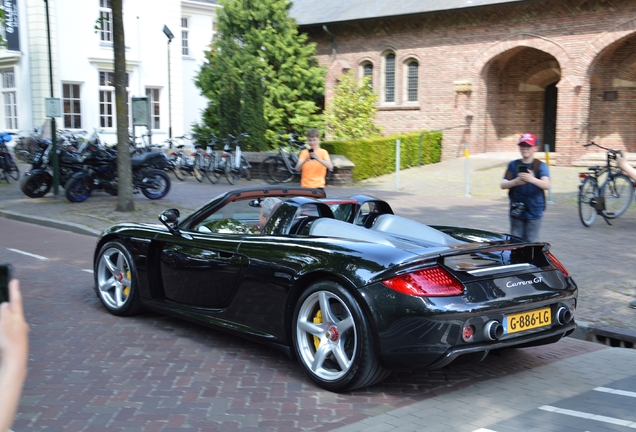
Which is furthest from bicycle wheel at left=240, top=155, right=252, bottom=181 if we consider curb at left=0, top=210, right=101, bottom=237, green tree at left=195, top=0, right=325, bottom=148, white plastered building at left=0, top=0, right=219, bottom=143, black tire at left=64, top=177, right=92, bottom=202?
white plastered building at left=0, top=0, right=219, bottom=143

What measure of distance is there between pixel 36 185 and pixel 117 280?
36.4ft

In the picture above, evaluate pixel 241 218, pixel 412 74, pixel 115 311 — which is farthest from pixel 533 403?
pixel 412 74

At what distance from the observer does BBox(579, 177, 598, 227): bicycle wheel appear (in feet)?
40.2

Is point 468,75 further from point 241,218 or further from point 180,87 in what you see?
point 241,218

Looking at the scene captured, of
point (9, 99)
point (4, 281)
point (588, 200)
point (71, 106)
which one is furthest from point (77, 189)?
point (9, 99)

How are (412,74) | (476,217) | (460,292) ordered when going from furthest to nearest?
(412,74)
(476,217)
(460,292)

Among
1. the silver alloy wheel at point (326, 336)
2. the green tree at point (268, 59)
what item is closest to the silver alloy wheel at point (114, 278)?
the silver alloy wheel at point (326, 336)

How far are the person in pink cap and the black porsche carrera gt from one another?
1732 millimetres

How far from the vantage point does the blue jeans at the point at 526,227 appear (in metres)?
7.42

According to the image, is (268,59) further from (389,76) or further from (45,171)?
(45,171)

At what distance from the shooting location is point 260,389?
4.79 metres

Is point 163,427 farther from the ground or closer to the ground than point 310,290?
closer to the ground

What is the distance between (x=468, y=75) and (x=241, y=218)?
73.3 feet

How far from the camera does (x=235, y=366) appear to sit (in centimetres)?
527
